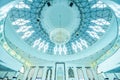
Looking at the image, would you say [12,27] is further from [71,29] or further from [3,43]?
[71,29]

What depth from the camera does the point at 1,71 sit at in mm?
23297

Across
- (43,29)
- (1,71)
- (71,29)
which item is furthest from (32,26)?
(1,71)

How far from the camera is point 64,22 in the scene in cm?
2344

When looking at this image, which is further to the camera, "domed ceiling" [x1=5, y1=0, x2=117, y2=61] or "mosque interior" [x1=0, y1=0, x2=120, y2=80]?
"domed ceiling" [x1=5, y1=0, x2=117, y2=61]

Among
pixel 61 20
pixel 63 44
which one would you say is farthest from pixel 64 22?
pixel 63 44

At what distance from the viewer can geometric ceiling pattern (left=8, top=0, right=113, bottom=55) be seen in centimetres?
2186

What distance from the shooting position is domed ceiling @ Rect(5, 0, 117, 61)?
21.8m

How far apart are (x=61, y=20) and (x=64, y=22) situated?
43cm

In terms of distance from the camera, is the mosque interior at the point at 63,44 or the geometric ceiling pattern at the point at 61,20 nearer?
the mosque interior at the point at 63,44

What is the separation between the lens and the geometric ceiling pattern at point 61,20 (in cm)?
2186

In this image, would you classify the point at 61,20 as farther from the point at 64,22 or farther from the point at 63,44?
the point at 63,44

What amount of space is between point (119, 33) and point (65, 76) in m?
9.34

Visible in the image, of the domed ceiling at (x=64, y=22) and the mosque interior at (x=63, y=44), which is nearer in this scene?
the mosque interior at (x=63, y=44)

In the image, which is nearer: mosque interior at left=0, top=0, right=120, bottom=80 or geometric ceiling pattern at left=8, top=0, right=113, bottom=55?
mosque interior at left=0, top=0, right=120, bottom=80
